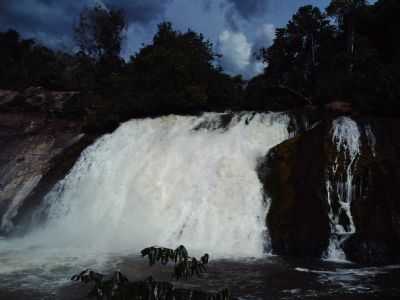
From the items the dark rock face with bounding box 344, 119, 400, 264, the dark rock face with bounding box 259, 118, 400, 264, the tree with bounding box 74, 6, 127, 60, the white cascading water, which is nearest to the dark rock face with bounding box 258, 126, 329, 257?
the dark rock face with bounding box 259, 118, 400, 264

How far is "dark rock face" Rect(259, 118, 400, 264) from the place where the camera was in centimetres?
1050

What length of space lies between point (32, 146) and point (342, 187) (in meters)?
15.6

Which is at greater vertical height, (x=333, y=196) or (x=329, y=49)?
(x=329, y=49)

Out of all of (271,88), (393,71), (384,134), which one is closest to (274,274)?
(384,134)

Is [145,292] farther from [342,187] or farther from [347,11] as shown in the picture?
[347,11]

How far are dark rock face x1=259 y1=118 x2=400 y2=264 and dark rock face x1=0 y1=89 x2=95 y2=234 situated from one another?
974 centimetres

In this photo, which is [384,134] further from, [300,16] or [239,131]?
[300,16]

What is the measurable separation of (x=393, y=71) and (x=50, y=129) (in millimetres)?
17214

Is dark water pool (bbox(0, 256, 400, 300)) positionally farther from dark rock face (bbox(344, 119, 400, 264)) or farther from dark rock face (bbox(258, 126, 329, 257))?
dark rock face (bbox(258, 126, 329, 257))

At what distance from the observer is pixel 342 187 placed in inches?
457

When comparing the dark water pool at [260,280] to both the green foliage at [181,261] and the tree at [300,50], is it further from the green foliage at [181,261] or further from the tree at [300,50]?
the tree at [300,50]

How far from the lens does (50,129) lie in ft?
71.5

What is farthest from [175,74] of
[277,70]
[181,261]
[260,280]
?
[181,261]

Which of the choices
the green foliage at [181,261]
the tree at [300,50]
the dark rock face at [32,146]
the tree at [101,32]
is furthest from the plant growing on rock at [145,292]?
the tree at [101,32]
